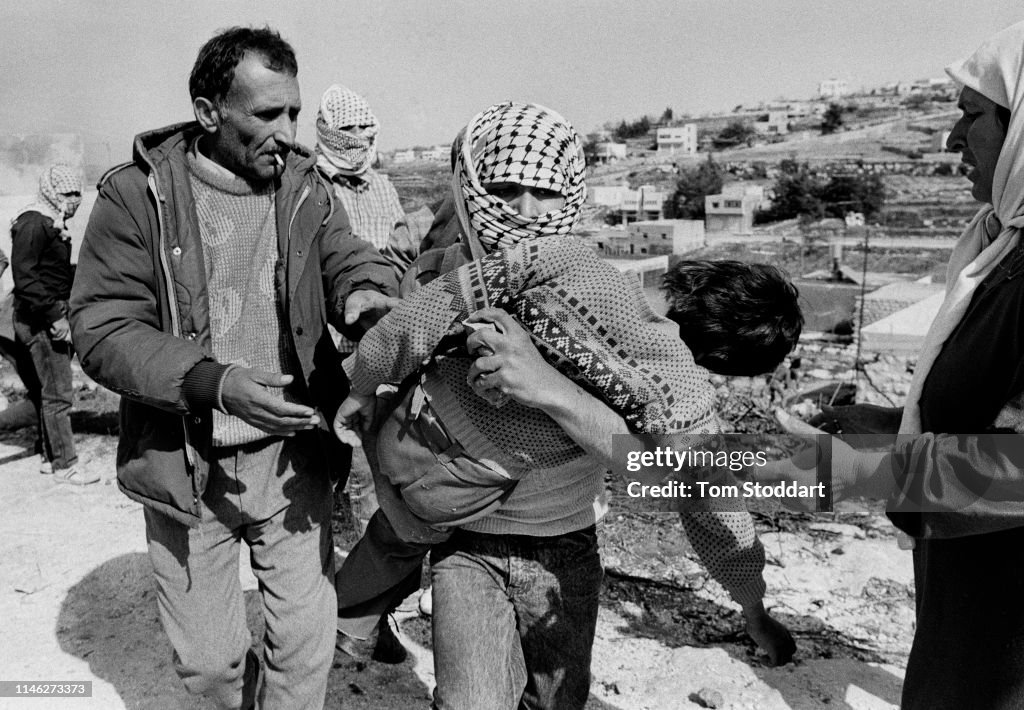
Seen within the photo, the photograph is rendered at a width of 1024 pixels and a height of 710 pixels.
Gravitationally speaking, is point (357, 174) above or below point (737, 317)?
above

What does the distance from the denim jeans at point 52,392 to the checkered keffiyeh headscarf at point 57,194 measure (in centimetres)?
76

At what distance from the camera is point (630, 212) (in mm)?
21312

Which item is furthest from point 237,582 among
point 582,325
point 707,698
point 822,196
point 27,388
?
point 822,196

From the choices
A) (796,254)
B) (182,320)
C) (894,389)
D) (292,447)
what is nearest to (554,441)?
(292,447)

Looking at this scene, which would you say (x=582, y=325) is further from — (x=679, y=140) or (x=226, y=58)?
(x=679, y=140)

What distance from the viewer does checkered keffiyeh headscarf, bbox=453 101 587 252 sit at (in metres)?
1.83

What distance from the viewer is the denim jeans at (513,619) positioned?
199 centimetres

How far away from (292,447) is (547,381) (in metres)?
1.09

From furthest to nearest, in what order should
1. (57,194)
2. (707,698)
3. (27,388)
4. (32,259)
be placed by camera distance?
(27,388) < (57,194) < (32,259) < (707,698)

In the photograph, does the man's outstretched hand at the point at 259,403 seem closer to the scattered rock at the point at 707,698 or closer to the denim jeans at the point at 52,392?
the scattered rock at the point at 707,698

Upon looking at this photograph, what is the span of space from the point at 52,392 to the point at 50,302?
2.11 feet

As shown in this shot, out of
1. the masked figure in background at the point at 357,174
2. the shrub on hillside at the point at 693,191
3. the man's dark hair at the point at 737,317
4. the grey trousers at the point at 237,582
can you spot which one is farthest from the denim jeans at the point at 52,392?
the shrub on hillside at the point at 693,191

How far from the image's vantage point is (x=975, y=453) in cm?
156

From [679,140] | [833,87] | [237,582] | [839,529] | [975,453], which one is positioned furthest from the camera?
[833,87]
